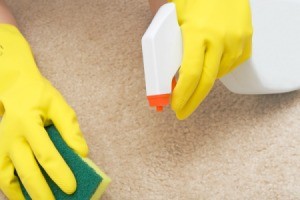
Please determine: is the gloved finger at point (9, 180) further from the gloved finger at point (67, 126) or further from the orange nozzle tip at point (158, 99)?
the orange nozzle tip at point (158, 99)

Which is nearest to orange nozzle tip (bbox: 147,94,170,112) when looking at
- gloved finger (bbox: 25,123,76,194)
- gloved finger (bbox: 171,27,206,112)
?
gloved finger (bbox: 171,27,206,112)

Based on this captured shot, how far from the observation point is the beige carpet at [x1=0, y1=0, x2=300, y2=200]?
572mm

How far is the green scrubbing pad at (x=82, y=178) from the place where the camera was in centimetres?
50

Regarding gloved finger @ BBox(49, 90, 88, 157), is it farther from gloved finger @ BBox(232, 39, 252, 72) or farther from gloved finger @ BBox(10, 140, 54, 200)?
gloved finger @ BBox(232, 39, 252, 72)

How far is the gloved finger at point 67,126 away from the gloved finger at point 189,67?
12 cm

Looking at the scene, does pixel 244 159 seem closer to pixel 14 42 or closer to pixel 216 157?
pixel 216 157

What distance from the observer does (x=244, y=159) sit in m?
0.58

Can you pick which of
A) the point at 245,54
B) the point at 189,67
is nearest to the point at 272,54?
the point at 245,54

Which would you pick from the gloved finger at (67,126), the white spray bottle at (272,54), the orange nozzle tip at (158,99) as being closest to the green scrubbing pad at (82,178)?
the gloved finger at (67,126)

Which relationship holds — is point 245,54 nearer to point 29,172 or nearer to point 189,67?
point 189,67

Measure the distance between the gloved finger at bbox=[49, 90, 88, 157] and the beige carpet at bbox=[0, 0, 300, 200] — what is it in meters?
0.08

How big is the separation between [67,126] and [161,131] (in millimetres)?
142

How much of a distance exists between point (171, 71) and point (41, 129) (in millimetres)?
169

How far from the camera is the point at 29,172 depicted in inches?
20.1
